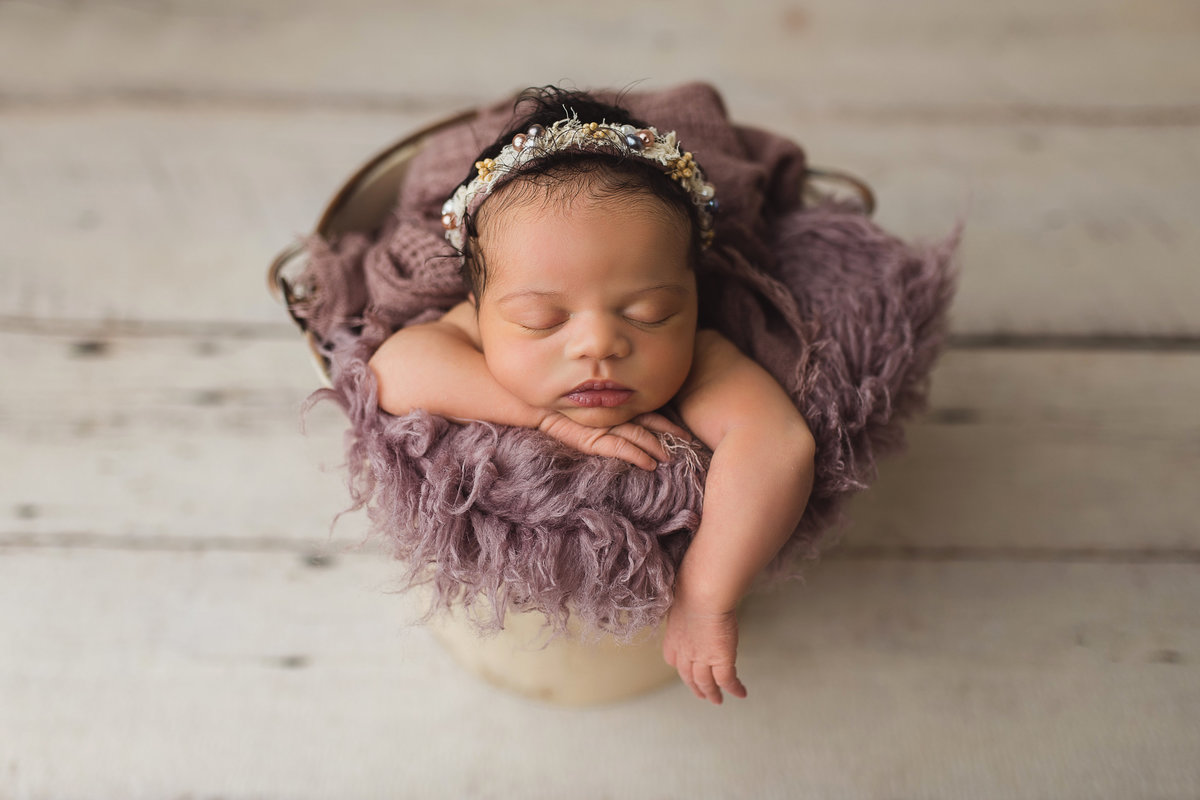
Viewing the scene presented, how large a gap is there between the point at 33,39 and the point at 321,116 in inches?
23.6

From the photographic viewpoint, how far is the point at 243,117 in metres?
1.67

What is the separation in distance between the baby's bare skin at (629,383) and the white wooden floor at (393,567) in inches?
14.8

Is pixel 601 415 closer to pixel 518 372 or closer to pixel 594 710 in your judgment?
pixel 518 372

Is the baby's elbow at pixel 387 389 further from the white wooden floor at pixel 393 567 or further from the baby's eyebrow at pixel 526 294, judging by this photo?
the white wooden floor at pixel 393 567

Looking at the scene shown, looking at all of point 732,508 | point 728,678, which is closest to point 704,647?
point 728,678

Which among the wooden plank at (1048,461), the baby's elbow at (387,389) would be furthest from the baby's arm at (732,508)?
the wooden plank at (1048,461)

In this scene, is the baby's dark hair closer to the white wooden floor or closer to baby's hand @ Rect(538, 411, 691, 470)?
baby's hand @ Rect(538, 411, 691, 470)

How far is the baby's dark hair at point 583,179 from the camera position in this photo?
34.4 inches

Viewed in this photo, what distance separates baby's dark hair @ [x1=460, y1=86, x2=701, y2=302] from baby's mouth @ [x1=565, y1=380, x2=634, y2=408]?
0.15 m

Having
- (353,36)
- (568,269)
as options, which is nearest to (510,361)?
(568,269)

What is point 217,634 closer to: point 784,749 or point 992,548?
point 784,749

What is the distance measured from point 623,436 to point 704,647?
0.22 meters

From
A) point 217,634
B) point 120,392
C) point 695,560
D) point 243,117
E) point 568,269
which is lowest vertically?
point 217,634

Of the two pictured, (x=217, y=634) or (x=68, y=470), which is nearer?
(x=217, y=634)
